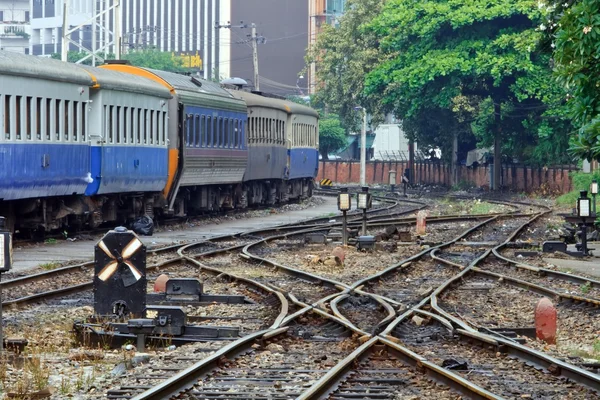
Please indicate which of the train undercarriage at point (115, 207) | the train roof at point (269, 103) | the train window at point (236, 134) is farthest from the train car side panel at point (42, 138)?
the train roof at point (269, 103)

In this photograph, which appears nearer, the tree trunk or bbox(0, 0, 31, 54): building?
the tree trunk

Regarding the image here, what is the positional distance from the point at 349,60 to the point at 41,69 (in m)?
49.5

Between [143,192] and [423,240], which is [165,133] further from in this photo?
[423,240]

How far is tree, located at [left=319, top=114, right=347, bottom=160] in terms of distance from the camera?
88.9 meters

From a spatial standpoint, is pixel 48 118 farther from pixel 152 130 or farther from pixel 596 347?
pixel 596 347

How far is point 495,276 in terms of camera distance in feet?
62.1

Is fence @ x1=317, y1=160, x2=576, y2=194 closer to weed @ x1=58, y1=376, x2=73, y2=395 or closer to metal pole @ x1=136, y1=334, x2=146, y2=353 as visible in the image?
metal pole @ x1=136, y1=334, x2=146, y2=353

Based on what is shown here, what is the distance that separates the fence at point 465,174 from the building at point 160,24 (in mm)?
51687

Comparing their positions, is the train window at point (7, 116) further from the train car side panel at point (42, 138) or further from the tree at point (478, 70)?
the tree at point (478, 70)

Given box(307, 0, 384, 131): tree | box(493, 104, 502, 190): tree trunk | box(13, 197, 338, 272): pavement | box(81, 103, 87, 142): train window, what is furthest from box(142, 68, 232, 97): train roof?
box(307, 0, 384, 131): tree

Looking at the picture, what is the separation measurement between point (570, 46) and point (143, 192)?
14711 millimetres

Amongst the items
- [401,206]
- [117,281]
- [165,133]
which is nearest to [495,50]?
[401,206]

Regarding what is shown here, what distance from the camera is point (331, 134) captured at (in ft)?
293

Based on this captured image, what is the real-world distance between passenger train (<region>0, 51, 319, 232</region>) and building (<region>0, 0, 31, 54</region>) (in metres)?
109
